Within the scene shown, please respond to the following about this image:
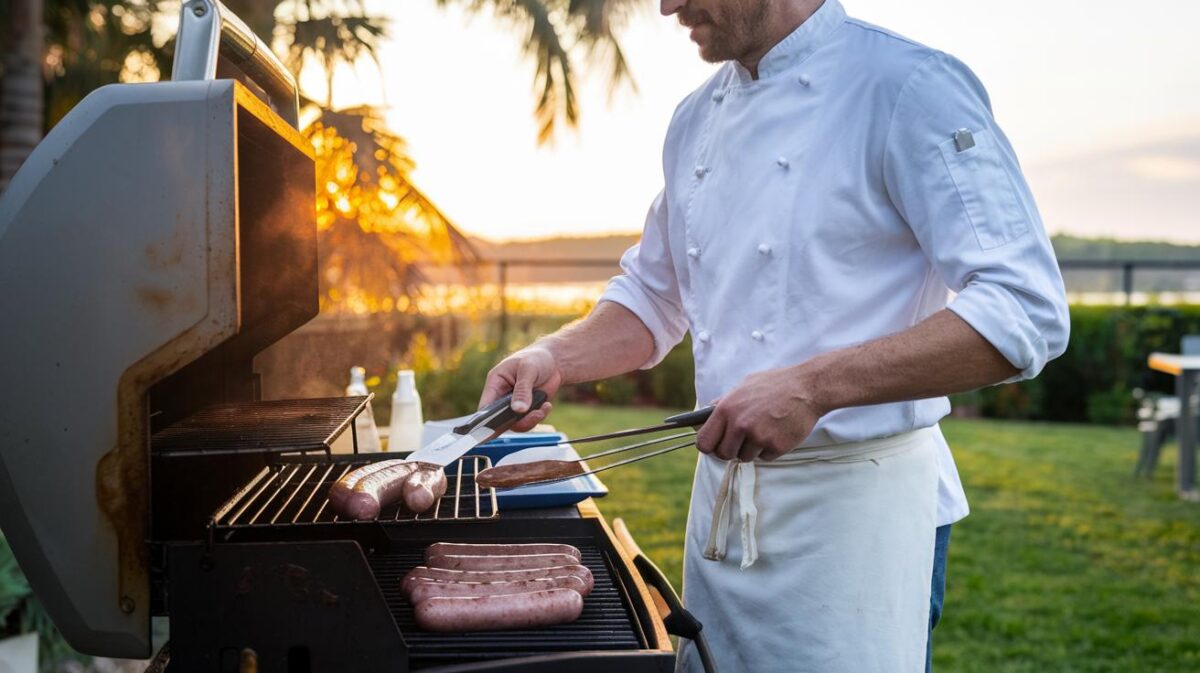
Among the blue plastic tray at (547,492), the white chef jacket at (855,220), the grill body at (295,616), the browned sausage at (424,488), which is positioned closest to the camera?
the grill body at (295,616)

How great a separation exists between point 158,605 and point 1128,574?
19.2 ft

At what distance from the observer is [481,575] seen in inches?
65.4

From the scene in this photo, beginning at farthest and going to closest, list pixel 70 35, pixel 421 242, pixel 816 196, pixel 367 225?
pixel 70 35 → pixel 421 242 → pixel 367 225 → pixel 816 196

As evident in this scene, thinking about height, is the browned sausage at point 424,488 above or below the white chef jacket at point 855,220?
below

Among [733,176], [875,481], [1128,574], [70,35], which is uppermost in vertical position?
[70,35]

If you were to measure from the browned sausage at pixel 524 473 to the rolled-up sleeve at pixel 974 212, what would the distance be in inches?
28.5

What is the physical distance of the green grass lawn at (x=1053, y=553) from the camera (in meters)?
4.75

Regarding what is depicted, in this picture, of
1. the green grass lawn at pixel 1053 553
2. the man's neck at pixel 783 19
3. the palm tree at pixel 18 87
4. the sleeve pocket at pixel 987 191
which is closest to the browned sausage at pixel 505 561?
the sleeve pocket at pixel 987 191

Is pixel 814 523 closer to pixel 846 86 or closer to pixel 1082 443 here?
pixel 846 86

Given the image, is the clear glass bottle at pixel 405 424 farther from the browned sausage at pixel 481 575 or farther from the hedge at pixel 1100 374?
the hedge at pixel 1100 374

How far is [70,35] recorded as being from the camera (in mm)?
10203

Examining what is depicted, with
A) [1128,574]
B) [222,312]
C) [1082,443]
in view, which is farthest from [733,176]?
[1082,443]

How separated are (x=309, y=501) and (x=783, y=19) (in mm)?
1240

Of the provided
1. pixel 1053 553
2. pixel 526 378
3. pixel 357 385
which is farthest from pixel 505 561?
pixel 1053 553
